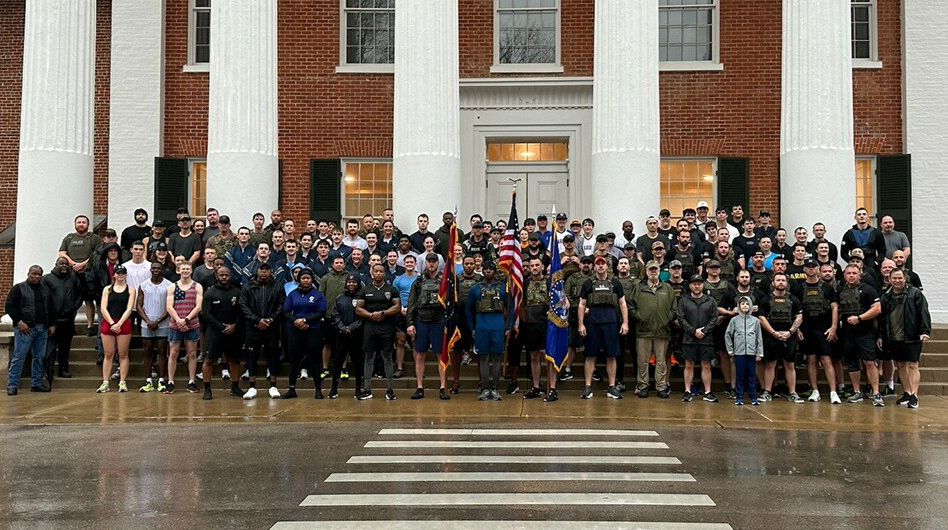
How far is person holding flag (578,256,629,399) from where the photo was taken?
1353cm

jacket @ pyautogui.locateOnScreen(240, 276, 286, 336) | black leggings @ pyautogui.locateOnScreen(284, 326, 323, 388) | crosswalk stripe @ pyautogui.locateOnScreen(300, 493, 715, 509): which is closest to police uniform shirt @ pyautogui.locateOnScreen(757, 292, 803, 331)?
black leggings @ pyautogui.locateOnScreen(284, 326, 323, 388)

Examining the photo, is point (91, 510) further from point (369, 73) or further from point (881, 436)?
point (369, 73)

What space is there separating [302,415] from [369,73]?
1090 cm

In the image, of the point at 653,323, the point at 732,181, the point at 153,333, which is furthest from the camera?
the point at 732,181

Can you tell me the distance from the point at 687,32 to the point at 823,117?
17.5 feet

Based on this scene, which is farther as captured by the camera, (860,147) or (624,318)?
(860,147)

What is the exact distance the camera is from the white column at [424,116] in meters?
16.6

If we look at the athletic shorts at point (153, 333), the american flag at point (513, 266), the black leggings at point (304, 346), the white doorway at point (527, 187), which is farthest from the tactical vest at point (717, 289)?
the athletic shorts at point (153, 333)

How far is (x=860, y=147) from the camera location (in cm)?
2048

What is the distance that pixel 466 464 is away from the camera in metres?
9.04

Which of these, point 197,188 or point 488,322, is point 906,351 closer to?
point 488,322

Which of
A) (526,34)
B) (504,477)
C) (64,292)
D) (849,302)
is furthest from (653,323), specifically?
(526,34)

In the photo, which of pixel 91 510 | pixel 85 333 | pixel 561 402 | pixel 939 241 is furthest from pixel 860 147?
pixel 91 510

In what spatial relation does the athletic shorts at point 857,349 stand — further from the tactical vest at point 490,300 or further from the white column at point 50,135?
the white column at point 50,135
